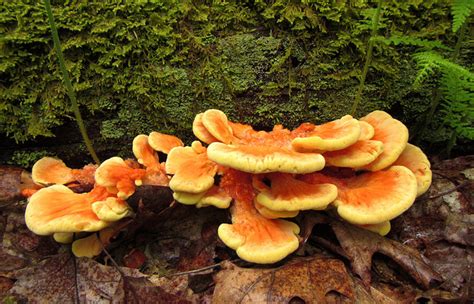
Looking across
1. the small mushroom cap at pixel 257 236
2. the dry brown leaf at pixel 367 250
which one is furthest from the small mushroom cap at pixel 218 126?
the dry brown leaf at pixel 367 250

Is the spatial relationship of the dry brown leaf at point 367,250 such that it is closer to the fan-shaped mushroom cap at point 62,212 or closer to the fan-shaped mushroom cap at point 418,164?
the fan-shaped mushroom cap at point 418,164

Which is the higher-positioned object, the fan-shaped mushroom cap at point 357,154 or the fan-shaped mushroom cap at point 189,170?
the fan-shaped mushroom cap at point 357,154

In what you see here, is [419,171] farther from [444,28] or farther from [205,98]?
[205,98]

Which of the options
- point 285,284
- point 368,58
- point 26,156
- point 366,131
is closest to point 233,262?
point 285,284

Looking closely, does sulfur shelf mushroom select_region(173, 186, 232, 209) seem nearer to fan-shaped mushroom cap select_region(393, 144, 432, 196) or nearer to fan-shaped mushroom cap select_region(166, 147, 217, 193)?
fan-shaped mushroom cap select_region(166, 147, 217, 193)

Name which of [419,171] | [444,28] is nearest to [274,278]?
[419,171]

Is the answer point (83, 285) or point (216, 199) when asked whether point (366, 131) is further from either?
point (83, 285)

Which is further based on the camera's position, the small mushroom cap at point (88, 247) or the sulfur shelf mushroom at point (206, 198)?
the small mushroom cap at point (88, 247)
